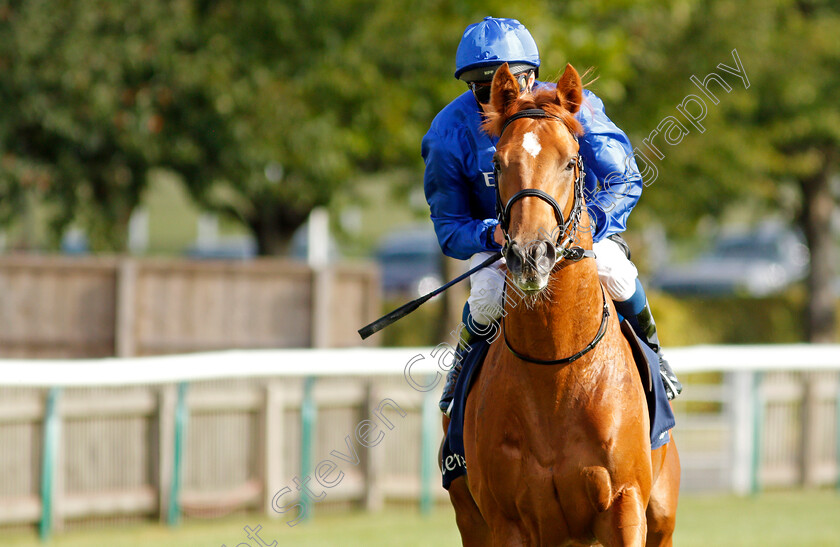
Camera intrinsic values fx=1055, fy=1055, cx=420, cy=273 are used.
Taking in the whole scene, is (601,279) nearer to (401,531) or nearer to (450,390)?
(450,390)

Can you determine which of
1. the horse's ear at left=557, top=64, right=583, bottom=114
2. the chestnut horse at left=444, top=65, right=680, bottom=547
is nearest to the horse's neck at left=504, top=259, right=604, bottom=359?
the chestnut horse at left=444, top=65, right=680, bottom=547

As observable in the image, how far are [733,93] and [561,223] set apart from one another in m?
10.9

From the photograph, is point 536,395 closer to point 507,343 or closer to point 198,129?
point 507,343

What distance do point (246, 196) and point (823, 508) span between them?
264 inches

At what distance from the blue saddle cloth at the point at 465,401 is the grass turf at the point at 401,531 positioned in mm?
2574

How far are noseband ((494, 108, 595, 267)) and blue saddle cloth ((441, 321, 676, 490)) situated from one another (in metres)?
0.63

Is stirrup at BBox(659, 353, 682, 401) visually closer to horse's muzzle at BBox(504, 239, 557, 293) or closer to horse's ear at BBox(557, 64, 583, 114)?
horse's ear at BBox(557, 64, 583, 114)

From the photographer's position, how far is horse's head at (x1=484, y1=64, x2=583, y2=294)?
2.83 m

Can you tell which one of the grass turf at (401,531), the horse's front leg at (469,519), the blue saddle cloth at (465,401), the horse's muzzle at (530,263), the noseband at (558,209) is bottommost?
the grass turf at (401,531)

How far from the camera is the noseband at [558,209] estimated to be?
2.94m

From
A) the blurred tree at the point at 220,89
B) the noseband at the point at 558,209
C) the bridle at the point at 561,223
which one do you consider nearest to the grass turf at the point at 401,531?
the bridle at the point at 561,223

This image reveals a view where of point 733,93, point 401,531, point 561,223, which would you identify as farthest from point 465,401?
point 733,93

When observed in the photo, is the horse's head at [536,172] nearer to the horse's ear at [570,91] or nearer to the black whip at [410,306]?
the horse's ear at [570,91]

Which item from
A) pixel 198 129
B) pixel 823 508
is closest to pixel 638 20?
pixel 198 129
